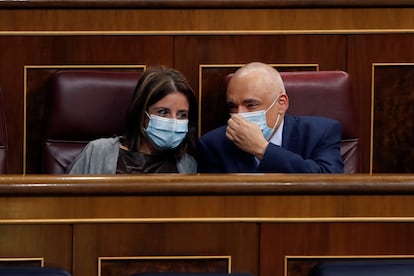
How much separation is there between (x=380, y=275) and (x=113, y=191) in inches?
7.6

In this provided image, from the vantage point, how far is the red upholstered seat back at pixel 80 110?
1.09 m

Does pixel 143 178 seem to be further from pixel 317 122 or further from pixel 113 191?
pixel 317 122

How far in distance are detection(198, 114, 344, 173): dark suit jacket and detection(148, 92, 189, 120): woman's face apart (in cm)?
4

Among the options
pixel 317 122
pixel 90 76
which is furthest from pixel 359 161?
pixel 90 76

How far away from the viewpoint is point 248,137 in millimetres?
1033

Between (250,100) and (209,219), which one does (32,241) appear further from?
(250,100)

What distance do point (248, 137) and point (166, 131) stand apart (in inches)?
3.6

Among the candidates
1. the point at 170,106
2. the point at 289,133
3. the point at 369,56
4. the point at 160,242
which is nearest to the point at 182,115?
the point at 170,106

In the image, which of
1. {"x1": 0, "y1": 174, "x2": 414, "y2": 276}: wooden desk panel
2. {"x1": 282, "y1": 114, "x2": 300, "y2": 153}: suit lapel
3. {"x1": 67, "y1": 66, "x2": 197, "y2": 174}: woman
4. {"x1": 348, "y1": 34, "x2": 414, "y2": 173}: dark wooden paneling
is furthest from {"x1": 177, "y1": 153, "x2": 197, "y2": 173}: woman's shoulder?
{"x1": 0, "y1": 174, "x2": 414, "y2": 276}: wooden desk panel

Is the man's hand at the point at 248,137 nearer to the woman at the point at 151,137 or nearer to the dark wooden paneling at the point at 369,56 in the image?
the woman at the point at 151,137

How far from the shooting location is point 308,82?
1096 millimetres

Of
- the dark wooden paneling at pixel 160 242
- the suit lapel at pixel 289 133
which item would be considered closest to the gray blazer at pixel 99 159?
the suit lapel at pixel 289 133

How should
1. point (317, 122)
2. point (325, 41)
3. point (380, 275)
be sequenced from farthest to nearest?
1. point (325, 41)
2. point (317, 122)
3. point (380, 275)

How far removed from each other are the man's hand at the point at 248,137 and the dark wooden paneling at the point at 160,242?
1.13ft
